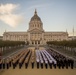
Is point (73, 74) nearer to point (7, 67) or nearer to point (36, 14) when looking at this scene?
point (7, 67)

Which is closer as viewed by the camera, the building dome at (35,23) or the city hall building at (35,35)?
the city hall building at (35,35)

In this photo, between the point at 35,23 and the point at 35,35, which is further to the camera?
the point at 35,23

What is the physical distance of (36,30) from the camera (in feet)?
530

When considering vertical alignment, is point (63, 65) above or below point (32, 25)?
below

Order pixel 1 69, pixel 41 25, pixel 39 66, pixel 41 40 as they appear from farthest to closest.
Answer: pixel 41 25, pixel 41 40, pixel 39 66, pixel 1 69

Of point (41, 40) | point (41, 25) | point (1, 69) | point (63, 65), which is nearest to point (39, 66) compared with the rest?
point (63, 65)

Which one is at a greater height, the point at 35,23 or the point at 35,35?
the point at 35,23

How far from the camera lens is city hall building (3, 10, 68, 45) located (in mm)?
161250

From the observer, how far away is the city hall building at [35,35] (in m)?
161

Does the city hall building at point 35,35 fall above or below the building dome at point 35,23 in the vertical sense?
below

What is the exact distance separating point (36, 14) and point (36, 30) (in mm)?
20316

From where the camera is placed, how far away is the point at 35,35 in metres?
161

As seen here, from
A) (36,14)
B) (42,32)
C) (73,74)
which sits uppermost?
(36,14)

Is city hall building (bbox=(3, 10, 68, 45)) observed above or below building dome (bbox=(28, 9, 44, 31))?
below
